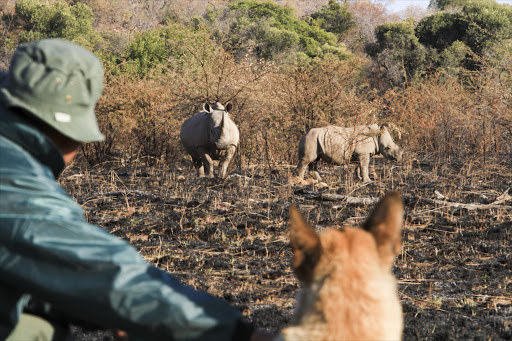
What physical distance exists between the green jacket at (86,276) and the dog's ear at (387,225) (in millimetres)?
455

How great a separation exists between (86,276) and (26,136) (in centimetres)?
52

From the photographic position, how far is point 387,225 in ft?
4.98

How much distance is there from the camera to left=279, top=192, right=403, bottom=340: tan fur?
1.38 m

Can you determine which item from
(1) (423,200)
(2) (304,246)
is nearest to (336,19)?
(1) (423,200)

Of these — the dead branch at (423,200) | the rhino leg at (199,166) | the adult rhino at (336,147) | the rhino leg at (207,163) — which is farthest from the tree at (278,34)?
the dead branch at (423,200)

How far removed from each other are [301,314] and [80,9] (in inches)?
1971

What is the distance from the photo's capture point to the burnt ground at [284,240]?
4.71 meters

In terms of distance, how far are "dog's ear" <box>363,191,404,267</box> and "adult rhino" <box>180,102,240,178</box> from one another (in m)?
11.2

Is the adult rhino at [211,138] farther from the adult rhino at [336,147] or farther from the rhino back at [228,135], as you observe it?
the adult rhino at [336,147]

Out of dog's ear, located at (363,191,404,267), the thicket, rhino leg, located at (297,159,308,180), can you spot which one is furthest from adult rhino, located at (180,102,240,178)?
dog's ear, located at (363,191,404,267)

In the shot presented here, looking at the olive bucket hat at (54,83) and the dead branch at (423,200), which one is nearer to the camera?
the olive bucket hat at (54,83)

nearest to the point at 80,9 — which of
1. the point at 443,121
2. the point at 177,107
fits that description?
the point at 177,107

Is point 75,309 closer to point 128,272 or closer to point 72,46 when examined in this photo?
point 128,272

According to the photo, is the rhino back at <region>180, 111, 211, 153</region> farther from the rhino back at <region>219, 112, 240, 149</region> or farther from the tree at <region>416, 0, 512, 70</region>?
the tree at <region>416, 0, 512, 70</region>
